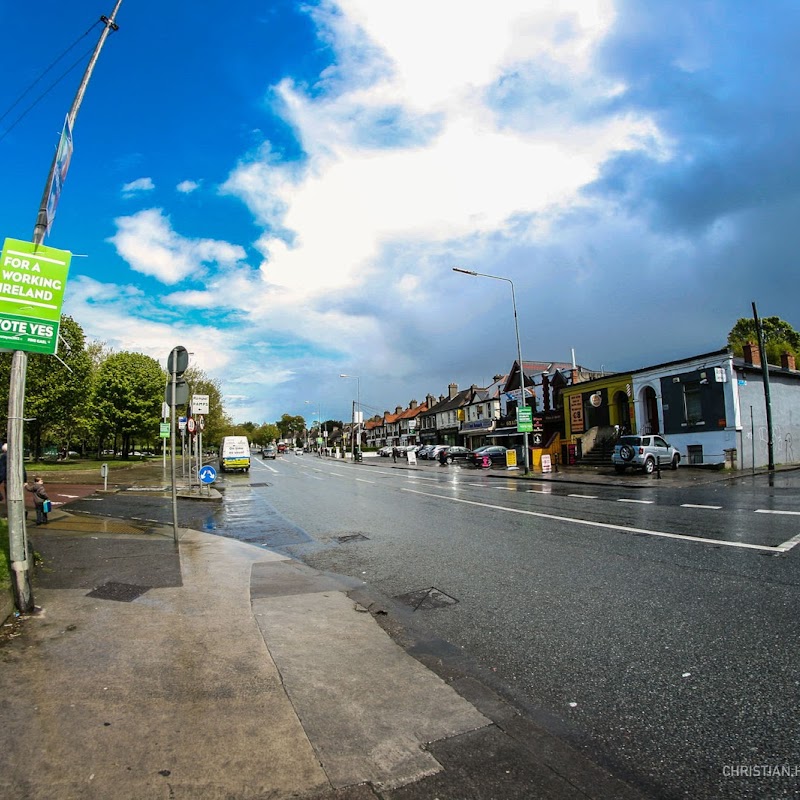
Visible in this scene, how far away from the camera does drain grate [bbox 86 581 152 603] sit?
550 centimetres

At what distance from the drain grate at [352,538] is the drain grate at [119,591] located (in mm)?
4298

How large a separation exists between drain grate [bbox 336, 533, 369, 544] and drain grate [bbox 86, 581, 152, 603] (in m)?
4.30

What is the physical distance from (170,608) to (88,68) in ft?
21.2

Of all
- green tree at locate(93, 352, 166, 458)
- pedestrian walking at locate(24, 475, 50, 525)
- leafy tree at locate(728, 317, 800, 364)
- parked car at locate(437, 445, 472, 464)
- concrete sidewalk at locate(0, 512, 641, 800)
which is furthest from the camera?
leafy tree at locate(728, 317, 800, 364)

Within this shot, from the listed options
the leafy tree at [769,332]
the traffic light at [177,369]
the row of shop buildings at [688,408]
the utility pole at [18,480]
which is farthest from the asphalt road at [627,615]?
the leafy tree at [769,332]

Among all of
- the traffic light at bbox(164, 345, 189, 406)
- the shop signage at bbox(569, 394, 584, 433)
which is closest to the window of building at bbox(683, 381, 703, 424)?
the shop signage at bbox(569, 394, 584, 433)

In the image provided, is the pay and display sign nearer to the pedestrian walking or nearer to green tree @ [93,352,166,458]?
the pedestrian walking

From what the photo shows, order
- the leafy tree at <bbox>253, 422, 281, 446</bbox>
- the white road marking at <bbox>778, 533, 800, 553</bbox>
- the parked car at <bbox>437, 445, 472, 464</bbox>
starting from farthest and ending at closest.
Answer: the leafy tree at <bbox>253, 422, 281, 446</bbox> → the parked car at <bbox>437, 445, 472, 464</bbox> → the white road marking at <bbox>778, 533, 800, 553</bbox>

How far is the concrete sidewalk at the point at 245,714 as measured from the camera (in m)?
2.55

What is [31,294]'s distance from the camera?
205 inches

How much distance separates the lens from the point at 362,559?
8.21 m

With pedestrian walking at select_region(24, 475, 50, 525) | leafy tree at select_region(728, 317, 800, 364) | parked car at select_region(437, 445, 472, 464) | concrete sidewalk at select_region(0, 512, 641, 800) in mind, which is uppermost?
leafy tree at select_region(728, 317, 800, 364)

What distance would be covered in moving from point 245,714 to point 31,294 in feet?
15.1

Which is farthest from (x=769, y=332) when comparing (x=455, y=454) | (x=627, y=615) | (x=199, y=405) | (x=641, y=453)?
(x=627, y=615)
